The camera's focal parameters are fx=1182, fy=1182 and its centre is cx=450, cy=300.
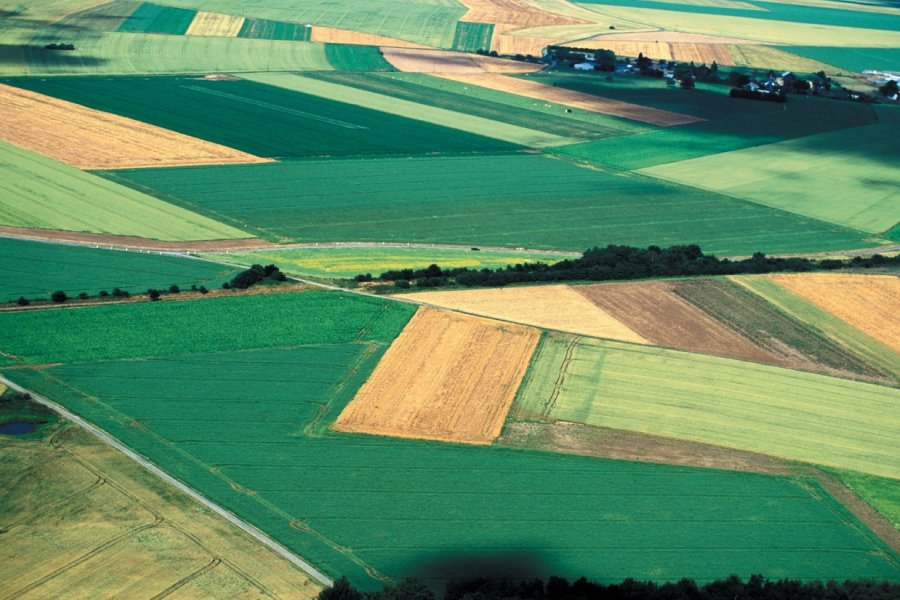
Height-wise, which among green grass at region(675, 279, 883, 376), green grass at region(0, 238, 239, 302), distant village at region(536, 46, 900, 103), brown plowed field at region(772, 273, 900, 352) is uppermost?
distant village at region(536, 46, 900, 103)

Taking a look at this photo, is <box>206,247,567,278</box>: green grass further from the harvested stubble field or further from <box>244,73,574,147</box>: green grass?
<box>244,73,574,147</box>: green grass

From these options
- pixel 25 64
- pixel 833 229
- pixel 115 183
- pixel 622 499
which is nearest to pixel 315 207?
pixel 115 183

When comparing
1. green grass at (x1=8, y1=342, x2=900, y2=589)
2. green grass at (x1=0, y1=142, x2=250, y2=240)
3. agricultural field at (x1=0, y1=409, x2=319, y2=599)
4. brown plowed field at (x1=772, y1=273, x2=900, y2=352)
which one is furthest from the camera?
green grass at (x1=0, y1=142, x2=250, y2=240)

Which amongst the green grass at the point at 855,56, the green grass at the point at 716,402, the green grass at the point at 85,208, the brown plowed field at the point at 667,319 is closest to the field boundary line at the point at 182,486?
the green grass at the point at 716,402

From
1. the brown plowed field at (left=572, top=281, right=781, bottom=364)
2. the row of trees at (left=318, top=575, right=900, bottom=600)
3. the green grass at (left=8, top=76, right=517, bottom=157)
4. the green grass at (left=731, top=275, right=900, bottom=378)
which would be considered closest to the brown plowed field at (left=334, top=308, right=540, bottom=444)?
the brown plowed field at (left=572, top=281, right=781, bottom=364)

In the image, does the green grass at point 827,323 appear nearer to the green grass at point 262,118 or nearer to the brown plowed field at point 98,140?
the green grass at point 262,118

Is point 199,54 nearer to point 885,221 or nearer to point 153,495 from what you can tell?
point 885,221

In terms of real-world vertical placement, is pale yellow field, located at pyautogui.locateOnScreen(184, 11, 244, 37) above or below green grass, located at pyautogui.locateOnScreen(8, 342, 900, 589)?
above
